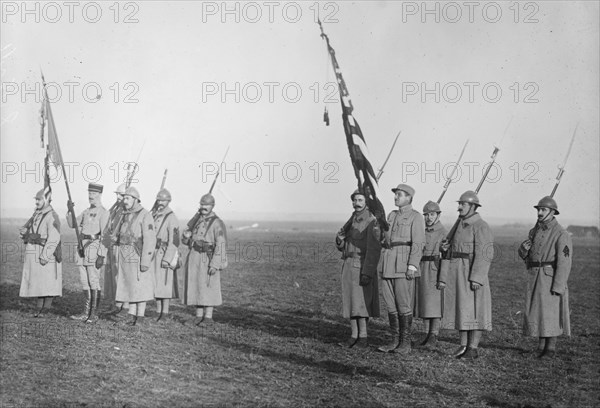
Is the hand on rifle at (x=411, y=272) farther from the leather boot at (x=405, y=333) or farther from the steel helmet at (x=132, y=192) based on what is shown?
the steel helmet at (x=132, y=192)

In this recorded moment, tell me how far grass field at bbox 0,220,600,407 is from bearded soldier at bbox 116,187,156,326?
0.50 metres

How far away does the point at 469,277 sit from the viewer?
9664 mm

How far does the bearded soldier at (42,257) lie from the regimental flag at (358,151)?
6193 millimetres

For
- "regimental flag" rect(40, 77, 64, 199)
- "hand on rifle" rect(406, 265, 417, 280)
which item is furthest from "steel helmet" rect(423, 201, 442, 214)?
"regimental flag" rect(40, 77, 64, 199)

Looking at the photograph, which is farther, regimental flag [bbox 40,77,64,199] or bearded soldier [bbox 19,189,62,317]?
bearded soldier [bbox 19,189,62,317]

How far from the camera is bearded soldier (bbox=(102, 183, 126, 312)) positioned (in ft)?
39.7

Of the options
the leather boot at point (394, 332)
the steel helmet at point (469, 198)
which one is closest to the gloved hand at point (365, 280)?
the leather boot at point (394, 332)

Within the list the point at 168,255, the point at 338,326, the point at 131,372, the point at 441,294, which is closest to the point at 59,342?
the point at 131,372

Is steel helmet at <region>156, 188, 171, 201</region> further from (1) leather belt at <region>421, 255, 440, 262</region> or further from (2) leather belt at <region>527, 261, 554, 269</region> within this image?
(2) leather belt at <region>527, 261, 554, 269</region>

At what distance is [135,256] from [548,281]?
22.2 ft

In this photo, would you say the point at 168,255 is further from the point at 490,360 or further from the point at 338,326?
the point at 490,360

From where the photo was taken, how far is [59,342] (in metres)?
9.66

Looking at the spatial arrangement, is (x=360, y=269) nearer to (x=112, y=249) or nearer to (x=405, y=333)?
(x=405, y=333)

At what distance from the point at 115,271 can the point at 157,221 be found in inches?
50.7
